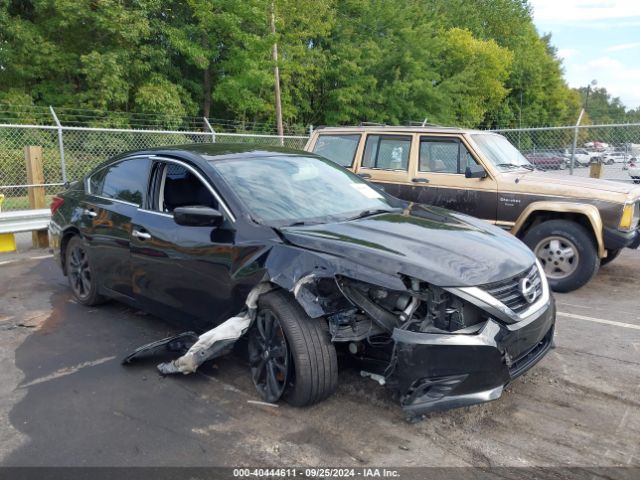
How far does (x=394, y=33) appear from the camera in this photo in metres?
32.4

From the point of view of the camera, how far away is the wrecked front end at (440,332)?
2.93 metres

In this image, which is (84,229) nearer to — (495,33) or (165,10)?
(165,10)

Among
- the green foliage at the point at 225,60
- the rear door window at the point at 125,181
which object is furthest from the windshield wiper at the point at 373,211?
the green foliage at the point at 225,60

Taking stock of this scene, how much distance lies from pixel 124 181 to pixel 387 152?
3.73 metres

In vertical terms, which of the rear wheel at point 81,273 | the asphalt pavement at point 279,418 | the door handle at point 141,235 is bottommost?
the asphalt pavement at point 279,418

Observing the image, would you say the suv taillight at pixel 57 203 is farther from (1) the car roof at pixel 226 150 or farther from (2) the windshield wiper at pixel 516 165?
(2) the windshield wiper at pixel 516 165

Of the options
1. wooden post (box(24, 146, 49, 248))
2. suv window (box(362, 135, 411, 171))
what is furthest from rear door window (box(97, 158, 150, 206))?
wooden post (box(24, 146, 49, 248))

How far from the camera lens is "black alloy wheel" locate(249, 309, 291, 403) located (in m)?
3.37

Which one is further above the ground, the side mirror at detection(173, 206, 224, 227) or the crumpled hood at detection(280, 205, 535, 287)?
the side mirror at detection(173, 206, 224, 227)

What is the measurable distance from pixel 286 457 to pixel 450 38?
Result: 4064 cm

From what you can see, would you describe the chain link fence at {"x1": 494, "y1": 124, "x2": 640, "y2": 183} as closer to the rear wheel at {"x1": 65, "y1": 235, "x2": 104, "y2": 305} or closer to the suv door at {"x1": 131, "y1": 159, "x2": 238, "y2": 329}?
the suv door at {"x1": 131, "y1": 159, "x2": 238, "y2": 329}

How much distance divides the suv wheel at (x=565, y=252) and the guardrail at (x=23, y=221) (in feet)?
23.9

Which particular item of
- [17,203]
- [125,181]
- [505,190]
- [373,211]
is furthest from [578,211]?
[17,203]

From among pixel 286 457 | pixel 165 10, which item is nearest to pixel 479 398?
pixel 286 457
